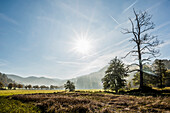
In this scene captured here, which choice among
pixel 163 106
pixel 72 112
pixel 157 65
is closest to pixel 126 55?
pixel 163 106

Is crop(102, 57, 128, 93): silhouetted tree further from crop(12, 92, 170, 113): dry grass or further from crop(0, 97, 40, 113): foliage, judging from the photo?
crop(0, 97, 40, 113): foliage

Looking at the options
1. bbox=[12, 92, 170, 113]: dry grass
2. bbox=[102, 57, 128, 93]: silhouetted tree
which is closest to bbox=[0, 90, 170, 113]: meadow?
bbox=[12, 92, 170, 113]: dry grass

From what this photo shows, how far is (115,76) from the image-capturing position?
26703mm

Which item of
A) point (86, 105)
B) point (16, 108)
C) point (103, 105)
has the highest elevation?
point (16, 108)

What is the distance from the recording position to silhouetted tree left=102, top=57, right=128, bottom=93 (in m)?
26.0

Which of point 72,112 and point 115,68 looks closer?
point 72,112

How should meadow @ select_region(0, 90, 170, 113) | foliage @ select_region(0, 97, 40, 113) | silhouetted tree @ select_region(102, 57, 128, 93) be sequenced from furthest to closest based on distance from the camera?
silhouetted tree @ select_region(102, 57, 128, 93) → meadow @ select_region(0, 90, 170, 113) → foliage @ select_region(0, 97, 40, 113)

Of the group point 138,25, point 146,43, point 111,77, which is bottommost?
point 111,77

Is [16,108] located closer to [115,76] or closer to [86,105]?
[86,105]

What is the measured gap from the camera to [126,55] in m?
21.3

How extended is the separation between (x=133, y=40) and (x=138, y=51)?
2717mm

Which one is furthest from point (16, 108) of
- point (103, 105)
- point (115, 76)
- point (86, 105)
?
point (115, 76)

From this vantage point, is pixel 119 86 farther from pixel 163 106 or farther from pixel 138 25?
pixel 163 106

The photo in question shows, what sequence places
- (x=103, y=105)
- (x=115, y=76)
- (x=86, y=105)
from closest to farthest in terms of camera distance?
(x=86, y=105), (x=103, y=105), (x=115, y=76)
